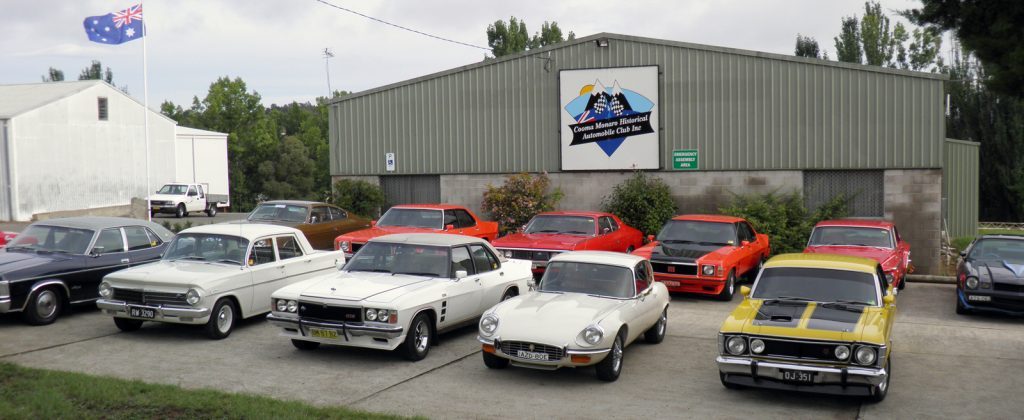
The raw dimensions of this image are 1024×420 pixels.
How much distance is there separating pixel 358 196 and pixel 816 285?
57.4 feet

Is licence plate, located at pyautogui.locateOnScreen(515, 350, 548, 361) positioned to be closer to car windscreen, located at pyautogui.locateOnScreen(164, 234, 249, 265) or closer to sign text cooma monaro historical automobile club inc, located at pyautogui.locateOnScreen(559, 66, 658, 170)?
car windscreen, located at pyautogui.locateOnScreen(164, 234, 249, 265)

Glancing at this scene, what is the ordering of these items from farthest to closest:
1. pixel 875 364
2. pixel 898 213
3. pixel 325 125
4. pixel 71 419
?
pixel 325 125 → pixel 898 213 → pixel 875 364 → pixel 71 419

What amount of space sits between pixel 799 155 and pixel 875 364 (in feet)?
44.7

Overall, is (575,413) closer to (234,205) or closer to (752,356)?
(752,356)

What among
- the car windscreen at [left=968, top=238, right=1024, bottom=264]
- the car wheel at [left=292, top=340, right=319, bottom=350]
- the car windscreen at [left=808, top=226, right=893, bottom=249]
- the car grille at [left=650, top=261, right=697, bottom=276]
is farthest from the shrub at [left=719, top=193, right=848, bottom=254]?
the car wheel at [left=292, top=340, right=319, bottom=350]

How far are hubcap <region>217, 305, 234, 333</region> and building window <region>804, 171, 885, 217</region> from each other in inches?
584

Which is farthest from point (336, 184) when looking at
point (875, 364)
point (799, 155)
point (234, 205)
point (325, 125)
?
point (325, 125)

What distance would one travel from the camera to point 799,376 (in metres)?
8.09

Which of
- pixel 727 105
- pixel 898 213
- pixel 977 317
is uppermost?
pixel 727 105

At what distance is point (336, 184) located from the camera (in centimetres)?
2503

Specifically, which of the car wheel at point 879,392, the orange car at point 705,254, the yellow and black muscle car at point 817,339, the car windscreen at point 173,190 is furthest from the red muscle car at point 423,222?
the car windscreen at point 173,190

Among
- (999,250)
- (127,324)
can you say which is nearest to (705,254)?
(999,250)

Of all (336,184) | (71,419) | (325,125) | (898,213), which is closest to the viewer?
(71,419)

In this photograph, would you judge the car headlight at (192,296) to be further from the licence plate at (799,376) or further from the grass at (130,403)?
the licence plate at (799,376)
